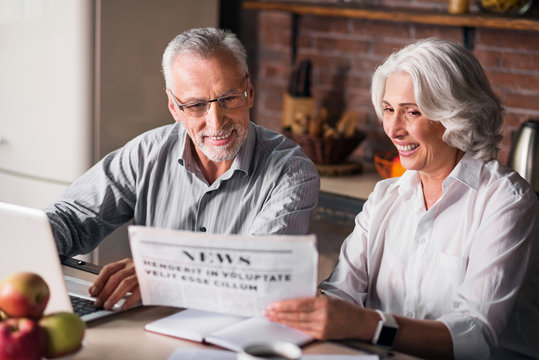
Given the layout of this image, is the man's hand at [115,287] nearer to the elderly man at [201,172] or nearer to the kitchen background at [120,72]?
the elderly man at [201,172]

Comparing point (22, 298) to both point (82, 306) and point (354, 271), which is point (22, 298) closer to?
point (82, 306)

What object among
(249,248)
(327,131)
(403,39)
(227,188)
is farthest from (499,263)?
(403,39)

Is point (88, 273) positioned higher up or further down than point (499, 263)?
further down

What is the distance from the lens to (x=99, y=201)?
6.51ft

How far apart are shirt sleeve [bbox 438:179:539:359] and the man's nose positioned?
2.16 feet

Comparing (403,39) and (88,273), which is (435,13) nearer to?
(403,39)

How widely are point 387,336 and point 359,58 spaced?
1.97 metres

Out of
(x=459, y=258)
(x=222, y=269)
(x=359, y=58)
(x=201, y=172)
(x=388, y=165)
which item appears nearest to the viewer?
(x=222, y=269)

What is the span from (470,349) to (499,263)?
19cm

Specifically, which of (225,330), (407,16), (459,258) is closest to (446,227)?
(459,258)

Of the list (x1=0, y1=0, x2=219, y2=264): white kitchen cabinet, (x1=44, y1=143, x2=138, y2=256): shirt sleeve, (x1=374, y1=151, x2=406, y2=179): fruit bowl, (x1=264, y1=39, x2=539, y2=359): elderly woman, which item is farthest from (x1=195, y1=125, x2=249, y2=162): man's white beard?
(x1=0, y1=0, x2=219, y2=264): white kitchen cabinet

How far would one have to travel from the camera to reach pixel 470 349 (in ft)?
4.77

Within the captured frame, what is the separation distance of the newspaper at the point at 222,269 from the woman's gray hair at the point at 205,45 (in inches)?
26.4

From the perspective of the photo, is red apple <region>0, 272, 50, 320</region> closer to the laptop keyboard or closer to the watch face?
the laptop keyboard
